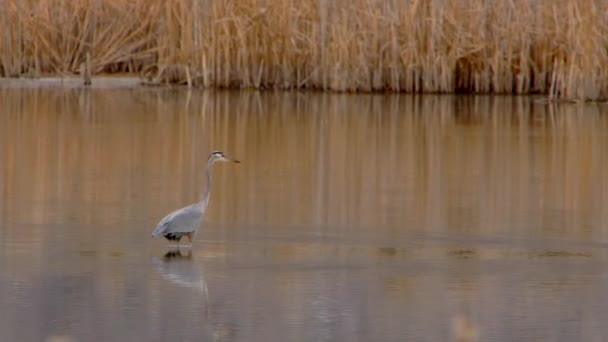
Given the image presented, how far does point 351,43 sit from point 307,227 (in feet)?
31.7

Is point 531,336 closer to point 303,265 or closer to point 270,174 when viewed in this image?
point 303,265

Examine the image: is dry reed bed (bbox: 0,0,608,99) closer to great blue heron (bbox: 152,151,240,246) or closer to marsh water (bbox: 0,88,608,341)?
marsh water (bbox: 0,88,608,341)

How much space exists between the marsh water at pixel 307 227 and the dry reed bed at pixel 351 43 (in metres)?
2.53

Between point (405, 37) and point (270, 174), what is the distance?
762 centimetres

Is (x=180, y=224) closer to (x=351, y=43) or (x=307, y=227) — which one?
(x=307, y=227)

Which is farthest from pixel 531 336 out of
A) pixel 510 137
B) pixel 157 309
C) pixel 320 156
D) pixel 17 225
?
pixel 510 137

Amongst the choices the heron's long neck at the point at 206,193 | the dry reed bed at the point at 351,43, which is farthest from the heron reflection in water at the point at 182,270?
the dry reed bed at the point at 351,43

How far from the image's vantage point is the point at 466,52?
18344mm

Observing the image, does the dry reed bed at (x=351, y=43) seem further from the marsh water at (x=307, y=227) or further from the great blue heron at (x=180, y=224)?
the great blue heron at (x=180, y=224)

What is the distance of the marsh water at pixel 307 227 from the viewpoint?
6.31m

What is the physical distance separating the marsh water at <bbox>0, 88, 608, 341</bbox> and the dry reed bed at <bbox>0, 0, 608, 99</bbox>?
2.53 m

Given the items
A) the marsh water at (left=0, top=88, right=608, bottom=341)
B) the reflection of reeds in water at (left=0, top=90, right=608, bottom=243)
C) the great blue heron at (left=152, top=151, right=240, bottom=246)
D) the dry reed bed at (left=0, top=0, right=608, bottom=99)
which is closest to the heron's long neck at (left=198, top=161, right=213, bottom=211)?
the great blue heron at (left=152, top=151, right=240, bottom=246)

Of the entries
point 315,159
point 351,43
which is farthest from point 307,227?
point 351,43

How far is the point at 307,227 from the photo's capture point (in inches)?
344
